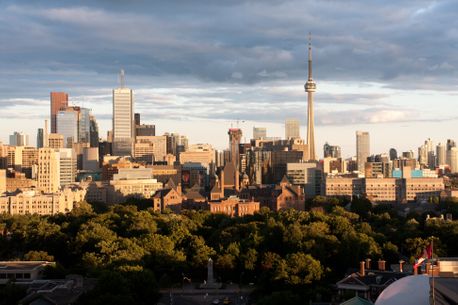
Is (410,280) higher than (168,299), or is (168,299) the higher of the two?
(410,280)

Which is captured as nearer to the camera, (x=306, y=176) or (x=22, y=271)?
(x=22, y=271)

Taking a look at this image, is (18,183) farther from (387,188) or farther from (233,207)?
(387,188)

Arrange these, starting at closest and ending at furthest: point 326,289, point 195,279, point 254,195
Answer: point 326,289
point 195,279
point 254,195

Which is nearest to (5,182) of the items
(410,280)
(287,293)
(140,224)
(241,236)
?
(140,224)

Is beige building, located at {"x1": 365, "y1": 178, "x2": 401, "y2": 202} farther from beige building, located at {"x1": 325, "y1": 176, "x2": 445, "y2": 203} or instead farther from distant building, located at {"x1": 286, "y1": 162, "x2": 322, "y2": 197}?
distant building, located at {"x1": 286, "y1": 162, "x2": 322, "y2": 197}

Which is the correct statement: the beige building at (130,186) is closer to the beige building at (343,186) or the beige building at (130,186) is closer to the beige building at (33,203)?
the beige building at (33,203)

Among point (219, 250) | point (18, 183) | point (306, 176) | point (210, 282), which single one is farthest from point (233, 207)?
point (306, 176)

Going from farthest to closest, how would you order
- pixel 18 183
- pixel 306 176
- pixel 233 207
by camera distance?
pixel 306 176
pixel 18 183
pixel 233 207

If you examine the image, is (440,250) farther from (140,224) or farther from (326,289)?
(140,224)
